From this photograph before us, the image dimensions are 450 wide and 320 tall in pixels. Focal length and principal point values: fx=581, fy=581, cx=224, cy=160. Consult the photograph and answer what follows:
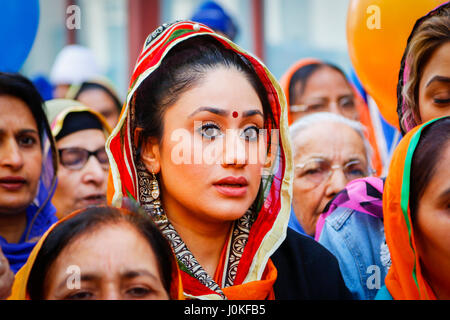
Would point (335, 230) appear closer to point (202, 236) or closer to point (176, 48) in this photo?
point (202, 236)

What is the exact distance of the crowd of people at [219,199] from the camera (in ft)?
5.07

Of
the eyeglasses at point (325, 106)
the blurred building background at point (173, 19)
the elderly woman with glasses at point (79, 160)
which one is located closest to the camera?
the elderly woman with glasses at point (79, 160)

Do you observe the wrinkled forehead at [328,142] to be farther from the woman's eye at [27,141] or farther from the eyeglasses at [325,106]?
the woman's eye at [27,141]

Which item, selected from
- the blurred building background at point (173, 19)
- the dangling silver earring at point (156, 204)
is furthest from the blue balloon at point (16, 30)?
the blurred building background at point (173, 19)

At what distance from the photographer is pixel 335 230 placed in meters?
2.30

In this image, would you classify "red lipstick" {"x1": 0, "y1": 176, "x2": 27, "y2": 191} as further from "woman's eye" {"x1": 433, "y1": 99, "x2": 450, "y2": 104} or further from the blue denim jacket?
"woman's eye" {"x1": 433, "y1": 99, "x2": 450, "y2": 104}

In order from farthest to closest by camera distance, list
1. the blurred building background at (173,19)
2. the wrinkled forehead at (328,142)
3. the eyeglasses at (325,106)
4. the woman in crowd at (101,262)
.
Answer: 1. the blurred building background at (173,19)
2. the eyeglasses at (325,106)
3. the wrinkled forehead at (328,142)
4. the woman in crowd at (101,262)

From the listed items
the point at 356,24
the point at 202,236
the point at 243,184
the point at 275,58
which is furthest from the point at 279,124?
the point at 275,58

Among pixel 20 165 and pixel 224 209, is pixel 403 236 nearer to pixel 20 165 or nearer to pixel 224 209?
pixel 224 209

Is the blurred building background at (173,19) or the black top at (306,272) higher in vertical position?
the blurred building background at (173,19)

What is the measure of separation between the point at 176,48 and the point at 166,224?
23.9 inches

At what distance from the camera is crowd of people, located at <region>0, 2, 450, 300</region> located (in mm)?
1546

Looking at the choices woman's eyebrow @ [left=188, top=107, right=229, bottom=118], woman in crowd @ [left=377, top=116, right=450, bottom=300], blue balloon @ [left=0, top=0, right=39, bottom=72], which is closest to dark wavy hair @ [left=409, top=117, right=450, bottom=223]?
woman in crowd @ [left=377, top=116, right=450, bottom=300]

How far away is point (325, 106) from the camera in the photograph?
393 centimetres
